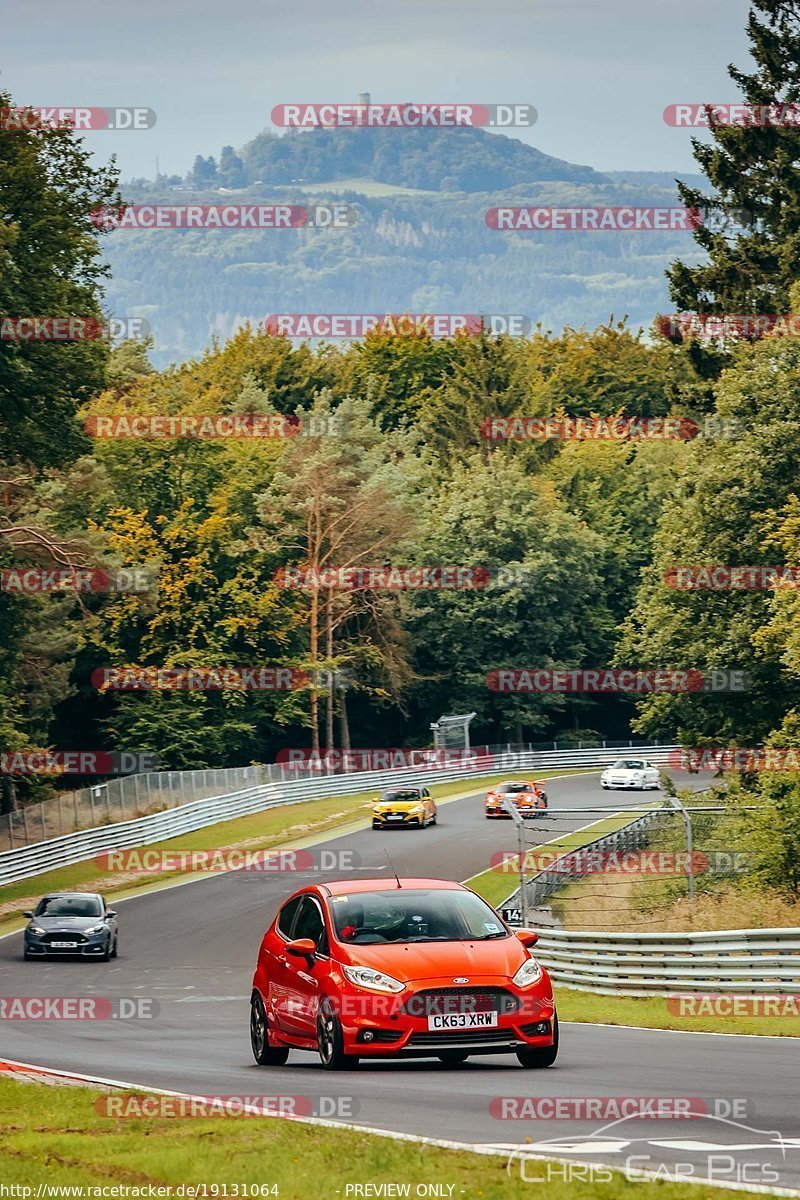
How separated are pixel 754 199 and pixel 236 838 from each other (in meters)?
25.4

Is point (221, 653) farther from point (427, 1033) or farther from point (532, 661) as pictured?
point (427, 1033)

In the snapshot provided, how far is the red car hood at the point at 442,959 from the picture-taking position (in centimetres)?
1357

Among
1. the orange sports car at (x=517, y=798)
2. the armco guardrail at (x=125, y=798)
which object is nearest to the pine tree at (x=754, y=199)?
the orange sports car at (x=517, y=798)

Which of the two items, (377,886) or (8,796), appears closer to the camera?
(377,886)

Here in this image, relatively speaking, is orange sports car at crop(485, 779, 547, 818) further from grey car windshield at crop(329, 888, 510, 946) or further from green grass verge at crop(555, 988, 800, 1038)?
grey car windshield at crop(329, 888, 510, 946)

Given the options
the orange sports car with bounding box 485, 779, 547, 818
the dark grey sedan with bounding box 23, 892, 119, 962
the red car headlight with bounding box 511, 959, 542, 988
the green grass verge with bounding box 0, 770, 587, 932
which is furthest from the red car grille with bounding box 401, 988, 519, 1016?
the orange sports car with bounding box 485, 779, 547, 818

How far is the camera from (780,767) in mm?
39375

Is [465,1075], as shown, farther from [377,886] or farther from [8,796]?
[8,796]

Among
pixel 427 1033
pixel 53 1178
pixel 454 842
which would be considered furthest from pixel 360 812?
pixel 53 1178

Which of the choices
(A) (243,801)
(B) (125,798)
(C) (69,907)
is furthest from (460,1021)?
(A) (243,801)

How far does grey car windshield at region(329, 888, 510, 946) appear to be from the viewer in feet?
47.0

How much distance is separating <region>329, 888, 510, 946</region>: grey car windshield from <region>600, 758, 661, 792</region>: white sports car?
55.3 m

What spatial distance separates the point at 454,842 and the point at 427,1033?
40.0 metres

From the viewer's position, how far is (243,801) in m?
64.1
